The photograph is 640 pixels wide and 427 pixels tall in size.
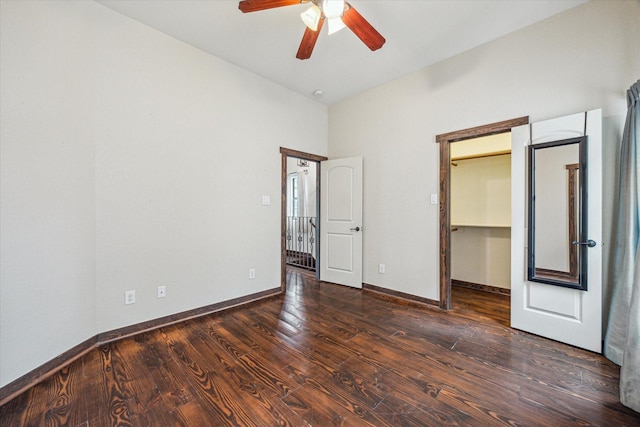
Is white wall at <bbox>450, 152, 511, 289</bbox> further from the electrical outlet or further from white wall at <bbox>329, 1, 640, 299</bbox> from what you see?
the electrical outlet

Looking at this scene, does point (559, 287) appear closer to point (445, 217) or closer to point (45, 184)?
point (445, 217)

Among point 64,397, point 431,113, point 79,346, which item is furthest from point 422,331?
point 79,346

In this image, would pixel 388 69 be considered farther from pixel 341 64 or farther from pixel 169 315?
pixel 169 315

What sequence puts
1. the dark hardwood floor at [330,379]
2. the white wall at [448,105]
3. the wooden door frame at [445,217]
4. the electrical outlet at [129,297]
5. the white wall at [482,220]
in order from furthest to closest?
1. the white wall at [482,220]
2. the wooden door frame at [445,217]
3. the electrical outlet at [129,297]
4. the white wall at [448,105]
5. the dark hardwood floor at [330,379]

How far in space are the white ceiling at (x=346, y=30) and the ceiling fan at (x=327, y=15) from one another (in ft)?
1.23

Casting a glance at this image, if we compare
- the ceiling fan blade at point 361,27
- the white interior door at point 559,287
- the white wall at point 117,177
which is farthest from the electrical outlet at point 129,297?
the white interior door at point 559,287

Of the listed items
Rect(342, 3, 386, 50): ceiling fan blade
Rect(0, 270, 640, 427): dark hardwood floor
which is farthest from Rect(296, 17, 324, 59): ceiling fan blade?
Rect(0, 270, 640, 427): dark hardwood floor

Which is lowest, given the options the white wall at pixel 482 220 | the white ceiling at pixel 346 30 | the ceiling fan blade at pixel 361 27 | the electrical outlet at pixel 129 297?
the electrical outlet at pixel 129 297

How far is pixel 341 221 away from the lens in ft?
13.0

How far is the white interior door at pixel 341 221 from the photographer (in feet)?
12.4

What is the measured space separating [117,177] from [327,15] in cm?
214

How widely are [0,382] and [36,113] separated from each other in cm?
166

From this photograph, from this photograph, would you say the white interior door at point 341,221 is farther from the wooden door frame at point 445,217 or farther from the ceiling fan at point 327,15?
the ceiling fan at point 327,15

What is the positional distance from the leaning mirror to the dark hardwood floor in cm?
62
